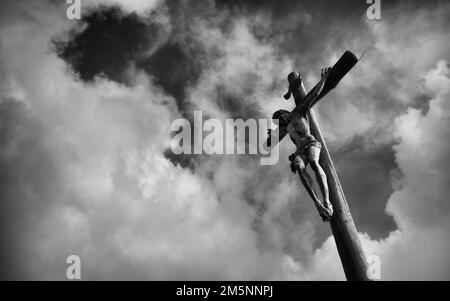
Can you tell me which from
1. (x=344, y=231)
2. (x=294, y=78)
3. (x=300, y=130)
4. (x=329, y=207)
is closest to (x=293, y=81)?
(x=294, y=78)

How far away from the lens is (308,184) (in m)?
4.67

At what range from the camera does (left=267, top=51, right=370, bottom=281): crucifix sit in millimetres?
4410

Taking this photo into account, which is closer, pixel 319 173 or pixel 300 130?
pixel 319 173

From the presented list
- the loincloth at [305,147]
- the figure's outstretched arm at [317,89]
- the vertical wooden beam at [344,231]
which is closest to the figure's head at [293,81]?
the figure's outstretched arm at [317,89]

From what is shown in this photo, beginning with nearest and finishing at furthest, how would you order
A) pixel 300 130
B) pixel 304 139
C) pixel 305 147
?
pixel 305 147
pixel 304 139
pixel 300 130

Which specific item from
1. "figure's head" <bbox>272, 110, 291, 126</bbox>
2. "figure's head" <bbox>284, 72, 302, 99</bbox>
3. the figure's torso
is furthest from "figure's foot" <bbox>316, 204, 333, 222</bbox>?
"figure's head" <bbox>284, 72, 302, 99</bbox>

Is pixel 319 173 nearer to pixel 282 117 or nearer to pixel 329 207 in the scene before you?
pixel 329 207

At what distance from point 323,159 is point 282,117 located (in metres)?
1.01

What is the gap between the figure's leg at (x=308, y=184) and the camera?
4434 millimetres

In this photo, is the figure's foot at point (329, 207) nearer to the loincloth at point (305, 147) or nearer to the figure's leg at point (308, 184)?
the figure's leg at point (308, 184)

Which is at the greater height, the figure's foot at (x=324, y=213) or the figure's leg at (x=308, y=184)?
the figure's leg at (x=308, y=184)

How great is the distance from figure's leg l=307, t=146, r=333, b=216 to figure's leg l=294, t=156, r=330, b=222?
89 mm

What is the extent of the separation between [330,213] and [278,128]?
76.9 inches
